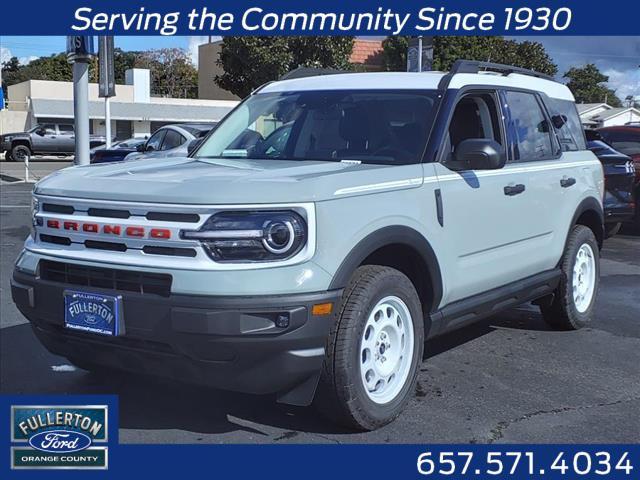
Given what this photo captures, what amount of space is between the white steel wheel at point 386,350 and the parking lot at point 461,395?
22 centimetres

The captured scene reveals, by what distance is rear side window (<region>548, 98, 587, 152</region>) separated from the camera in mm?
5988

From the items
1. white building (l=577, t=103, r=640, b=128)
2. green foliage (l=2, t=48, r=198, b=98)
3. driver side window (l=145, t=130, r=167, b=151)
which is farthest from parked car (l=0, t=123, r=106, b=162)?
white building (l=577, t=103, r=640, b=128)

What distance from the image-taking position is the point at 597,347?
5707 millimetres

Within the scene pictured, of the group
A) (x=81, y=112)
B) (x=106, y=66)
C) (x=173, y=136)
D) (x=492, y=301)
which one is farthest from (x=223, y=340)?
(x=106, y=66)

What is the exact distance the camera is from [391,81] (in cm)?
491

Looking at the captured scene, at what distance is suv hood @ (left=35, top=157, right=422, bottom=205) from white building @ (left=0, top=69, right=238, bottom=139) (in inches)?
1557

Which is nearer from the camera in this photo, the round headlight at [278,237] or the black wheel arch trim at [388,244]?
the round headlight at [278,237]

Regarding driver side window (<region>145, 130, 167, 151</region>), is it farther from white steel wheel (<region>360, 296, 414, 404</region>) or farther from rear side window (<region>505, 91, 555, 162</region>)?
white steel wheel (<region>360, 296, 414, 404</region>)

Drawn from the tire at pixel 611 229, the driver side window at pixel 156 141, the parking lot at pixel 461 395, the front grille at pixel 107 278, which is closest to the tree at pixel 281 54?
the driver side window at pixel 156 141

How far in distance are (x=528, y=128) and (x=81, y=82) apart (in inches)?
287

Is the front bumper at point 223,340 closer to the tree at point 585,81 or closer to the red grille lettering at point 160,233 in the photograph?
the red grille lettering at point 160,233

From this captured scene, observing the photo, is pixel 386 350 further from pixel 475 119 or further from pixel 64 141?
pixel 64 141

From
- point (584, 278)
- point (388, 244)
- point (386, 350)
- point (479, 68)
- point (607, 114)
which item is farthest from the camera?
point (607, 114)

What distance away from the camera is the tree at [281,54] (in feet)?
88.1
